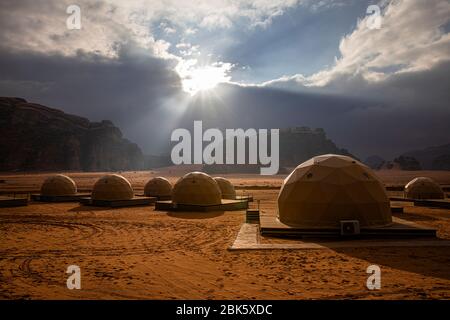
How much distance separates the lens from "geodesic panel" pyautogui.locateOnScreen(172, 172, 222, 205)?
26.4m

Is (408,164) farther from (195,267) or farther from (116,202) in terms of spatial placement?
(195,267)

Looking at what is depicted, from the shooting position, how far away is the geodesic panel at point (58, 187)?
35.0 metres

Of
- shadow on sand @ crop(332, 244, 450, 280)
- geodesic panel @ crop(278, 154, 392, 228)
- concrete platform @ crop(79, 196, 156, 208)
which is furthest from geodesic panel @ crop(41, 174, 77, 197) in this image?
shadow on sand @ crop(332, 244, 450, 280)

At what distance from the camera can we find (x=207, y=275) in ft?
31.3

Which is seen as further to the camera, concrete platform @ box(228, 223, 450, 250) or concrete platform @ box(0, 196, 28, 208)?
concrete platform @ box(0, 196, 28, 208)

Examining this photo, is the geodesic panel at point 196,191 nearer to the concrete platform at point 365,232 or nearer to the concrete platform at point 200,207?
the concrete platform at point 200,207

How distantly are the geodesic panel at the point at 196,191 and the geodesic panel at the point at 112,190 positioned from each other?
594 cm

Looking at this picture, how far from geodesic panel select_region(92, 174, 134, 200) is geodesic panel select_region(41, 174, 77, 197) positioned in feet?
21.8

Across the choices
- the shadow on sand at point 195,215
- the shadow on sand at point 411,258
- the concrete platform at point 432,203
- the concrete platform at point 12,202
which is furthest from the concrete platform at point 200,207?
the concrete platform at point 432,203

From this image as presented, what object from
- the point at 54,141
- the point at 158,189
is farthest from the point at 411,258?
the point at 54,141

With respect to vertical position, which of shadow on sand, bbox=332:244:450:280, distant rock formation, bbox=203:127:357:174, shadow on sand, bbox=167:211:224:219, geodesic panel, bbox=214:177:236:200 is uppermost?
distant rock formation, bbox=203:127:357:174

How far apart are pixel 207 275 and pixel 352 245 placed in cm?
628

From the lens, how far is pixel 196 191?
26469 millimetres

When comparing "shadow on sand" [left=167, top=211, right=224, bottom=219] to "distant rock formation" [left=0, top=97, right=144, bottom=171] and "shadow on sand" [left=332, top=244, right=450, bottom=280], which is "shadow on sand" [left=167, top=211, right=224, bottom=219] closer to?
"shadow on sand" [left=332, top=244, right=450, bottom=280]
